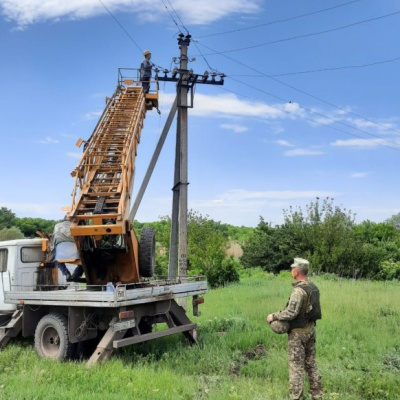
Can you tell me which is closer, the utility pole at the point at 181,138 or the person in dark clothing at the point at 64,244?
the person in dark clothing at the point at 64,244

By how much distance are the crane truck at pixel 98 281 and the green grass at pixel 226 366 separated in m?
0.47

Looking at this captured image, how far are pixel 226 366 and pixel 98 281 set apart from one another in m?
3.51

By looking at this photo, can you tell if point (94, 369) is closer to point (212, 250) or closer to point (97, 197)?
point (97, 197)

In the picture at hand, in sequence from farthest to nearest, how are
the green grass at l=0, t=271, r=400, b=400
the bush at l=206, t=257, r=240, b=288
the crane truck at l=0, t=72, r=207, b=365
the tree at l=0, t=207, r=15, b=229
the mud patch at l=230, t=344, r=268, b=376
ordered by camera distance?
the tree at l=0, t=207, r=15, b=229 → the bush at l=206, t=257, r=240, b=288 → the crane truck at l=0, t=72, r=207, b=365 → the mud patch at l=230, t=344, r=268, b=376 → the green grass at l=0, t=271, r=400, b=400

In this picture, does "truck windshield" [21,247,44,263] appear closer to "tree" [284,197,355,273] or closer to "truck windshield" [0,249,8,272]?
"truck windshield" [0,249,8,272]

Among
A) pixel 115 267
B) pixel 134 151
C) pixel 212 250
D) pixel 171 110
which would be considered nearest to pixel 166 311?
pixel 115 267

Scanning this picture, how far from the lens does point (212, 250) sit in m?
24.7

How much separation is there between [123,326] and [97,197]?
2.74 meters

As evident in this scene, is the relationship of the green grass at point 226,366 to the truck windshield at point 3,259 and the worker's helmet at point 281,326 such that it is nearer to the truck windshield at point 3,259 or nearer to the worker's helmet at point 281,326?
the worker's helmet at point 281,326

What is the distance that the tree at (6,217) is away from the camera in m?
72.8

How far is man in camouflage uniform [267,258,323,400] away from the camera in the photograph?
6516 millimetres

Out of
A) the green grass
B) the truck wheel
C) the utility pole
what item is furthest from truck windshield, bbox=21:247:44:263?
the utility pole

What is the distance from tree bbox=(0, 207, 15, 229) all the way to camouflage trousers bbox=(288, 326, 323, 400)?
71.5 metres

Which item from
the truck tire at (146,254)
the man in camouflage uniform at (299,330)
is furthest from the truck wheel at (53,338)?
the man in camouflage uniform at (299,330)
